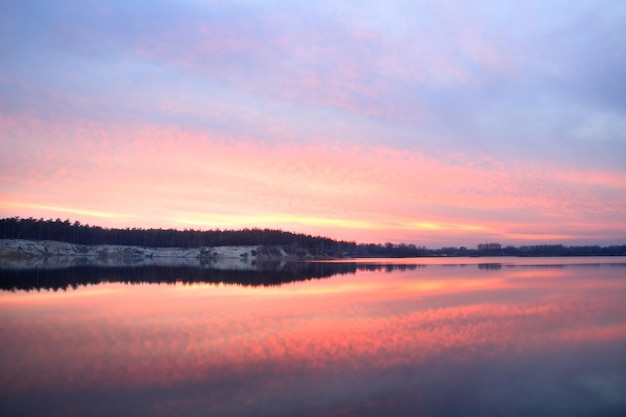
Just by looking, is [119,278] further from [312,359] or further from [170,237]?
[170,237]

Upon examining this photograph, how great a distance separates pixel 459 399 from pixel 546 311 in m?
16.3

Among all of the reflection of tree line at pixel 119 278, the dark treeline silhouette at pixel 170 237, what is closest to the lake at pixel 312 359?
the reflection of tree line at pixel 119 278

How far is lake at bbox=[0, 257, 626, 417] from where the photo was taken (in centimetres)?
1005

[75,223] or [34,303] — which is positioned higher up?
[75,223]

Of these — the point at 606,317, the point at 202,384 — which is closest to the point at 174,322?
the point at 202,384

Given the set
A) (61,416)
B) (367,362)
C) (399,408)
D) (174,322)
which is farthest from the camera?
(174,322)

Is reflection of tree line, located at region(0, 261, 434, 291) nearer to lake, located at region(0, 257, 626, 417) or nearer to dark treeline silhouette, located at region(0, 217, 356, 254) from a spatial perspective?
lake, located at region(0, 257, 626, 417)

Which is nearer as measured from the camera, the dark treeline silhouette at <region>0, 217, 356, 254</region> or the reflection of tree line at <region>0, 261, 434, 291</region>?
the reflection of tree line at <region>0, 261, 434, 291</region>

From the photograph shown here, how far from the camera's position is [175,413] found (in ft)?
30.9

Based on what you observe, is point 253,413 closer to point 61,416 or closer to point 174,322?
point 61,416

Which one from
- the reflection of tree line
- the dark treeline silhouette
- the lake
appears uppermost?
the dark treeline silhouette

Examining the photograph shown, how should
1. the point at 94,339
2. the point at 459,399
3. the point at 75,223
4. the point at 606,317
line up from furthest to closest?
the point at 75,223, the point at 606,317, the point at 94,339, the point at 459,399

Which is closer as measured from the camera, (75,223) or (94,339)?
(94,339)

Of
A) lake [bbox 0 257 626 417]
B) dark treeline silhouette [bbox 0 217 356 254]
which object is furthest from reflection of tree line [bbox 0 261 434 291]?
dark treeline silhouette [bbox 0 217 356 254]
